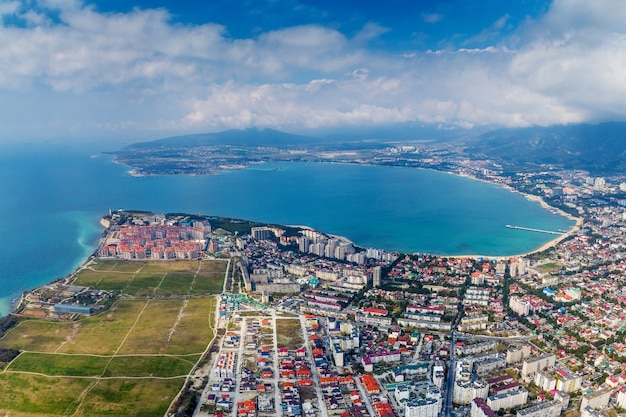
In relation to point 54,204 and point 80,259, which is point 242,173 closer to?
point 54,204

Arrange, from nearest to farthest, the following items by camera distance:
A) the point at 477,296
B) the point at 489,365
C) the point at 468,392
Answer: the point at 468,392 < the point at 489,365 < the point at 477,296

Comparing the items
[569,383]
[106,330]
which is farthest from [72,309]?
[569,383]

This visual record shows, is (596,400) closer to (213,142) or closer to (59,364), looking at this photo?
(59,364)

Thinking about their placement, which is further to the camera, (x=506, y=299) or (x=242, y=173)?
(x=242, y=173)

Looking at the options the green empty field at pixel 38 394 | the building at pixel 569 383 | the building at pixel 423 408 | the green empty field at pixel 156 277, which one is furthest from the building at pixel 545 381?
the green empty field at pixel 156 277

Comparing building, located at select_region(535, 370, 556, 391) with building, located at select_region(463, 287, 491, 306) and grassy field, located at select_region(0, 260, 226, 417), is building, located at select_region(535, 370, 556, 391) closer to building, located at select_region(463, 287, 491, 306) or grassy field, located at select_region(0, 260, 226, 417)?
building, located at select_region(463, 287, 491, 306)

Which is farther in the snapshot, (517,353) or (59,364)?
(517,353)

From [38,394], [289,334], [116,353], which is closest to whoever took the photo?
[38,394]

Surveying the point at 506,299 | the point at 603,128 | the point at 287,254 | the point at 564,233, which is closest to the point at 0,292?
the point at 287,254

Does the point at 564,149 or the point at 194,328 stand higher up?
the point at 564,149
